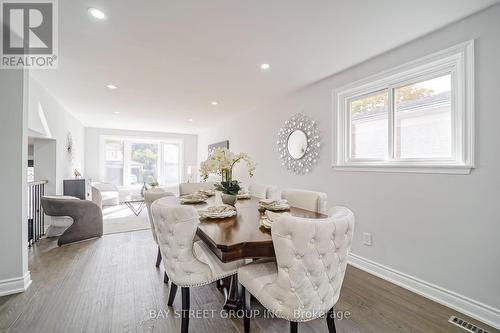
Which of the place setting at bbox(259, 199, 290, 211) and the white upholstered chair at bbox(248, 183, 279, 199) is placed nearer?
the place setting at bbox(259, 199, 290, 211)

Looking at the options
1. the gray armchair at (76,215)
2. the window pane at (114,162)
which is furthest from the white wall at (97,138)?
the gray armchair at (76,215)

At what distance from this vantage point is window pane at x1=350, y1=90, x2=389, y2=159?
2520 mm

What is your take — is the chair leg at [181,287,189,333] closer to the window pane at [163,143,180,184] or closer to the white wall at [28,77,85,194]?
the white wall at [28,77,85,194]

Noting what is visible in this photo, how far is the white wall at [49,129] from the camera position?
3.10 m

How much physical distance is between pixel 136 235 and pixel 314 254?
11.7 feet

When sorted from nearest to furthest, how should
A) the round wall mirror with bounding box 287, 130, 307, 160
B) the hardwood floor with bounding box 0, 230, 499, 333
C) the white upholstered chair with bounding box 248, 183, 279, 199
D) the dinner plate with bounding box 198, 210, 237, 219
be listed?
the hardwood floor with bounding box 0, 230, 499, 333, the dinner plate with bounding box 198, 210, 237, 219, the white upholstered chair with bounding box 248, 183, 279, 199, the round wall mirror with bounding box 287, 130, 307, 160

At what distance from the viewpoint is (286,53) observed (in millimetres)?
2367

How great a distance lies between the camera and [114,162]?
7336mm

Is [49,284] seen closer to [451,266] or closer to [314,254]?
[314,254]

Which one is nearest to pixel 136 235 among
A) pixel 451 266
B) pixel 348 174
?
pixel 348 174

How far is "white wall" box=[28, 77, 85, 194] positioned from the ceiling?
0.24 m

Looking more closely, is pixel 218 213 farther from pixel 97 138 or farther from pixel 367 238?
pixel 97 138

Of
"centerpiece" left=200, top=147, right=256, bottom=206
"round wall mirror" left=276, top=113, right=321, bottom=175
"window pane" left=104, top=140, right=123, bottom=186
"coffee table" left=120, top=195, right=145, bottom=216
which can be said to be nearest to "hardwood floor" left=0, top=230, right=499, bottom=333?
"centerpiece" left=200, top=147, right=256, bottom=206

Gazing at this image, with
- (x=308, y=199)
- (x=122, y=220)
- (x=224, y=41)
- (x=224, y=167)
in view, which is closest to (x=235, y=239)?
(x=224, y=167)
